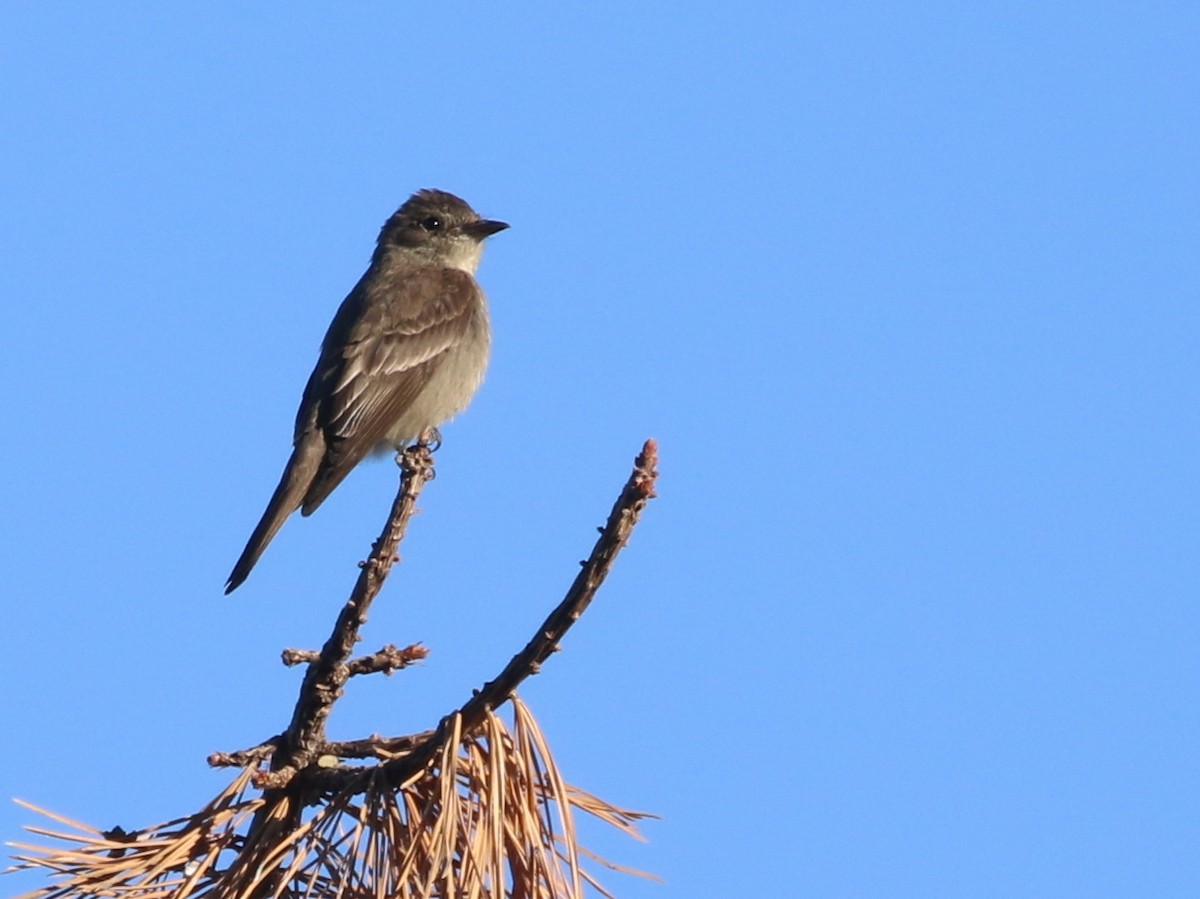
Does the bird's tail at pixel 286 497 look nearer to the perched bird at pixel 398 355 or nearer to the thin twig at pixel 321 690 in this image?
the perched bird at pixel 398 355

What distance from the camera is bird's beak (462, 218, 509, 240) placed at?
10.6 meters

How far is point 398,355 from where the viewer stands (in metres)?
9.36

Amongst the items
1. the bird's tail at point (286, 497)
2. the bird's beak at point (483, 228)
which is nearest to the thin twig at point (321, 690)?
the bird's tail at point (286, 497)

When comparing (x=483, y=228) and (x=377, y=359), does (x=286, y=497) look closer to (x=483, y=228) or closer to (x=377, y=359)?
(x=377, y=359)

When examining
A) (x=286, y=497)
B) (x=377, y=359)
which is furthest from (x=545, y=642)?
(x=377, y=359)

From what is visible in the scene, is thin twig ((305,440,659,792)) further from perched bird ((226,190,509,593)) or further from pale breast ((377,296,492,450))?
pale breast ((377,296,492,450))

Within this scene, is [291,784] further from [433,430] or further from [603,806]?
[433,430]

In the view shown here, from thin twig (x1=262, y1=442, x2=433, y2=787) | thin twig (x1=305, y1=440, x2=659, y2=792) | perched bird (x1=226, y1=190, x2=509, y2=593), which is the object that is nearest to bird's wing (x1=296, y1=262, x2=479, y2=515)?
perched bird (x1=226, y1=190, x2=509, y2=593)

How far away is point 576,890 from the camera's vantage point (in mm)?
3428

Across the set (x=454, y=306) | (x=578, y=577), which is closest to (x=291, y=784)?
(x=578, y=577)

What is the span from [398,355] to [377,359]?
0.14 meters

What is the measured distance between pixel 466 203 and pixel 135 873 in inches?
305

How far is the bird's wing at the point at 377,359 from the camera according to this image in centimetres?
888

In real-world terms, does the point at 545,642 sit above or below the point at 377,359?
below
